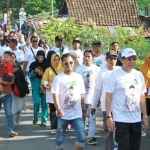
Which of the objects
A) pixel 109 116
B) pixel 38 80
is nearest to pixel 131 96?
pixel 109 116

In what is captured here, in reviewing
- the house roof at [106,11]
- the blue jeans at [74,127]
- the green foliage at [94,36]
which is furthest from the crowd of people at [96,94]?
the house roof at [106,11]

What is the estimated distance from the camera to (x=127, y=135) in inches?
239

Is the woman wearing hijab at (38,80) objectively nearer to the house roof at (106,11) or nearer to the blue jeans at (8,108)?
the blue jeans at (8,108)

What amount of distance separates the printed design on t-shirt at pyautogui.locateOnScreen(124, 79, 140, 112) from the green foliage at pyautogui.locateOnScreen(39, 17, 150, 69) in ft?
21.0

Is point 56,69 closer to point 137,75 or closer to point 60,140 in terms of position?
point 60,140

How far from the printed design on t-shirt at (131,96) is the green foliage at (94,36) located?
640 centimetres

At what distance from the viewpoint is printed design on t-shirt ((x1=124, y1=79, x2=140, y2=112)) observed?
605 cm

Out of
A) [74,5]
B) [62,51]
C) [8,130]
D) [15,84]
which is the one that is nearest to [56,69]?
[15,84]

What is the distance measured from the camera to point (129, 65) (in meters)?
6.05

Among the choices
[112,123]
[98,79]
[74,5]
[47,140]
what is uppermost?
[74,5]

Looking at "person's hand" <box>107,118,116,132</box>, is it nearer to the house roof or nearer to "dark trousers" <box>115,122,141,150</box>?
"dark trousers" <box>115,122,141,150</box>

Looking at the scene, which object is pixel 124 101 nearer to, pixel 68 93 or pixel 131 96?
A: pixel 131 96

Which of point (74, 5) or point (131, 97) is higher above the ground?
point (74, 5)

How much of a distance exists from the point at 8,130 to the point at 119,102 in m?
3.62
